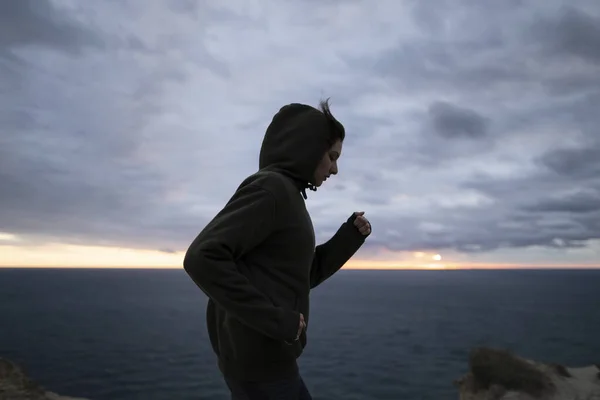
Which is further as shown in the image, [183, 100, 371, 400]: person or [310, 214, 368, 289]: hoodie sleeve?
[310, 214, 368, 289]: hoodie sleeve

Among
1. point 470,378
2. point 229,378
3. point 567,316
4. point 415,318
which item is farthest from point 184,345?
point 567,316

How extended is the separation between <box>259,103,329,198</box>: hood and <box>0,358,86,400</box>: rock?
74.5 ft

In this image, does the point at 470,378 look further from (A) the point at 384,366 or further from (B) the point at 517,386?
(A) the point at 384,366

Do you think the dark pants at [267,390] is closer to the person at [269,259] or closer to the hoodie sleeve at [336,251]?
the person at [269,259]

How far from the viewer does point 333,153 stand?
9.98ft

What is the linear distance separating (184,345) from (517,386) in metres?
57.3

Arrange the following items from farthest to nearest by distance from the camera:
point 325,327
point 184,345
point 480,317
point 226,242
A: point 480,317 < point 325,327 < point 184,345 < point 226,242

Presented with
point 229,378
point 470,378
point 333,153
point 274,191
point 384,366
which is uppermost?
point 333,153

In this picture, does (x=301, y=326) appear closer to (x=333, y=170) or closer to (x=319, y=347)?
(x=333, y=170)

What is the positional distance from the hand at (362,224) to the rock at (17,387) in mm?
22303

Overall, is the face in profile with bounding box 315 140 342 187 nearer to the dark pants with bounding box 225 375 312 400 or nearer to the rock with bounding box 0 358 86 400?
the dark pants with bounding box 225 375 312 400

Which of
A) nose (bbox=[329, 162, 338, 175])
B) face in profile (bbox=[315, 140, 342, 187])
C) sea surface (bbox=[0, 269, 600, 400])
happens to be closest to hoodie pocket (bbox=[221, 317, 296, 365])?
face in profile (bbox=[315, 140, 342, 187])

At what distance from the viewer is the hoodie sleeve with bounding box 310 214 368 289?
3494 millimetres

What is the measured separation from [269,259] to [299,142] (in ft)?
2.47
